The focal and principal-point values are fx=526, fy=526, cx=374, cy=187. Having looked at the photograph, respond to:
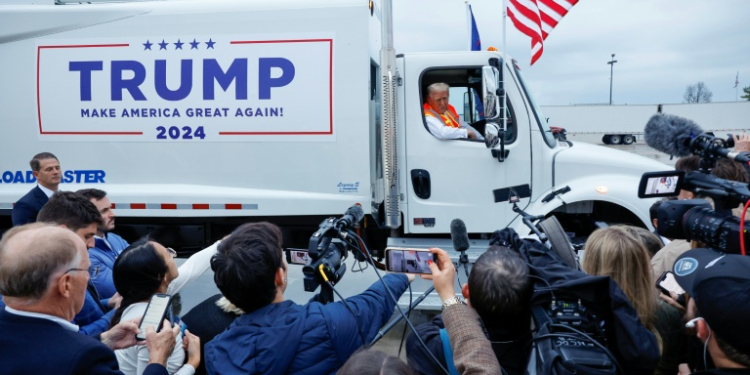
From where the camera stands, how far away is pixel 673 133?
1929mm

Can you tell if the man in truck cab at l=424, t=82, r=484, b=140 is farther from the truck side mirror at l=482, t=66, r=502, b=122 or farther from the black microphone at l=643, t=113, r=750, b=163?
the black microphone at l=643, t=113, r=750, b=163

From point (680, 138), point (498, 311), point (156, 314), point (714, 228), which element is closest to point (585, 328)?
point (498, 311)

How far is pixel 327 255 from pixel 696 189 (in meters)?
1.35

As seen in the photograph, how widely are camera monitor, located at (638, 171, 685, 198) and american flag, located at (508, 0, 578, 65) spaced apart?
146 inches

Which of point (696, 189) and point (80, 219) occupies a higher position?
point (696, 189)

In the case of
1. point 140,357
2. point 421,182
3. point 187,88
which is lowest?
point 140,357

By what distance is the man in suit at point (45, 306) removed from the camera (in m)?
1.43

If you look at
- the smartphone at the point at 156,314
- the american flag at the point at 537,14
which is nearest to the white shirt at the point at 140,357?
the smartphone at the point at 156,314

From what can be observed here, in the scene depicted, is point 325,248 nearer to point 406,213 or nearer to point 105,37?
point 406,213

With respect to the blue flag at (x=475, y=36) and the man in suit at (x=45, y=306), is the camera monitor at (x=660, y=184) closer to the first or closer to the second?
the man in suit at (x=45, y=306)

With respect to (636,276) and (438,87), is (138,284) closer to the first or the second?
(636,276)

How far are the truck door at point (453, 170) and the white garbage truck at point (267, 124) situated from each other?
1cm

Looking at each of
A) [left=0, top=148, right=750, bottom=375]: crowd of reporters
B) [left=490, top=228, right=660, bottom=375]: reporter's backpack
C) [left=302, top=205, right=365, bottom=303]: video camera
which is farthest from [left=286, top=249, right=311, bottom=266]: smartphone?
[left=490, top=228, right=660, bottom=375]: reporter's backpack

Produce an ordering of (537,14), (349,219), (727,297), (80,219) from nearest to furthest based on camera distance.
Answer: (727,297) < (349,219) < (80,219) < (537,14)
